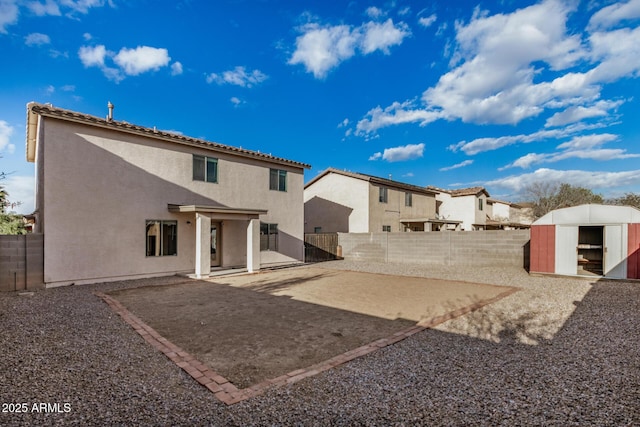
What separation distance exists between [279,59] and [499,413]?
20.8m

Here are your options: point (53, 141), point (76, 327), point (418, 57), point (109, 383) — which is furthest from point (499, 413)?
point (418, 57)

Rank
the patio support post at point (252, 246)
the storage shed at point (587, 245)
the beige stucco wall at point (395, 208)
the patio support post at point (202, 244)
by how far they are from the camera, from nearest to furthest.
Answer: the storage shed at point (587, 245) → the patio support post at point (202, 244) → the patio support post at point (252, 246) → the beige stucco wall at point (395, 208)

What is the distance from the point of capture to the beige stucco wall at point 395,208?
78.3 feet

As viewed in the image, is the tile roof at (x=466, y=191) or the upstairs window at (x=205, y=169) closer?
the upstairs window at (x=205, y=169)

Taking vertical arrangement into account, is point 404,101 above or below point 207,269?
above

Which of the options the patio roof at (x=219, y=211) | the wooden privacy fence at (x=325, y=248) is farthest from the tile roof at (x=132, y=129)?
the wooden privacy fence at (x=325, y=248)

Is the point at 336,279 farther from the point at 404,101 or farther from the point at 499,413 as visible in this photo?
the point at 404,101

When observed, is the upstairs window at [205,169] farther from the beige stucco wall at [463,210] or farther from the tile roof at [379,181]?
the beige stucco wall at [463,210]

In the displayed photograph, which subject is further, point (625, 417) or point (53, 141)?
point (53, 141)

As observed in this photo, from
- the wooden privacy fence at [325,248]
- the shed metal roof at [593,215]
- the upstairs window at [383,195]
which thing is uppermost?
the upstairs window at [383,195]

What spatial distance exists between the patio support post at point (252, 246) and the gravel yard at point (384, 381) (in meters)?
7.68

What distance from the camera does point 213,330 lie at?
6.06m

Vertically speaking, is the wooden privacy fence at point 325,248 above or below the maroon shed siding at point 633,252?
below

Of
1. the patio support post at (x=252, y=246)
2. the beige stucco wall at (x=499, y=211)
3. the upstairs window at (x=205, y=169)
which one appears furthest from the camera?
the beige stucco wall at (x=499, y=211)
